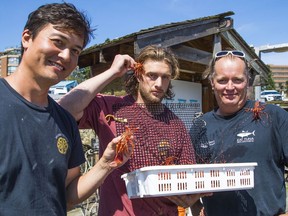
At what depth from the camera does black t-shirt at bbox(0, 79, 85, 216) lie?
1.66m

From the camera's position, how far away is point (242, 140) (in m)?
2.60

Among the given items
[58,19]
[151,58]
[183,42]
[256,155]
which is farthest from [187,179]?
[183,42]

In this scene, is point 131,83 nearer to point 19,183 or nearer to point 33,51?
point 33,51

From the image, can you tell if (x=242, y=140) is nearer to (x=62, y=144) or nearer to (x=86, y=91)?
(x=86, y=91)

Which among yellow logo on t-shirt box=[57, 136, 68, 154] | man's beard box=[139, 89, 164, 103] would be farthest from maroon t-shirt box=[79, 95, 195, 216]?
yellow logo on t-shirt box=[57, 136, 68, 154]

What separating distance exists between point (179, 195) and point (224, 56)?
1.16 m

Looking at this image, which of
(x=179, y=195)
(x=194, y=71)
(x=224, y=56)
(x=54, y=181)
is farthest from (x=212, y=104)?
(x=54, y=181)

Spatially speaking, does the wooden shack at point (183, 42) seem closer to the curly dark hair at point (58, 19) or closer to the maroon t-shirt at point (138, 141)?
the maroon t-shirt at point (138, 141)

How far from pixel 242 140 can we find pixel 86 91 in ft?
3.79

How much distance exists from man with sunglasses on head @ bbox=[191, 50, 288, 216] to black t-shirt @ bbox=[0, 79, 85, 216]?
3.98ft

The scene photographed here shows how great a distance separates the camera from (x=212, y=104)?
8625 mm

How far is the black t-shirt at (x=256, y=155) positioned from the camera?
8.16 feet

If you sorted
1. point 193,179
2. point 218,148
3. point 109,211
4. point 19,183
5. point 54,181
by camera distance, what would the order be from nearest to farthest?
point 19,183, point 54,181, point 193,179, point 109,211, point 218,148

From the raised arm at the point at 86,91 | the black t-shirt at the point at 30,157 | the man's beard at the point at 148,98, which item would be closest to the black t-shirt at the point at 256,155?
the man's beard at the point at 148,98
